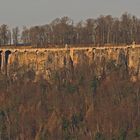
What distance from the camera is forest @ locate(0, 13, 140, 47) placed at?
4522cm

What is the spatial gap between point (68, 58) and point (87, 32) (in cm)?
510

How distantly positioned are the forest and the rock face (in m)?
1.38

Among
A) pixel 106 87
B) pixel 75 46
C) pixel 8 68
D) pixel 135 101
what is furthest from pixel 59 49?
pixel 135 101

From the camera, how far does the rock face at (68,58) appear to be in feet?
131

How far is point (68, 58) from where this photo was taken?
4250cm

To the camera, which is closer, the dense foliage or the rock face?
the dense foliage

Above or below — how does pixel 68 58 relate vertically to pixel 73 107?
above

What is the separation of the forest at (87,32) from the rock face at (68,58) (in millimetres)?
1383

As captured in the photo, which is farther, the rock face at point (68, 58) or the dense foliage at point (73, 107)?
the rock face at point (68, 58)

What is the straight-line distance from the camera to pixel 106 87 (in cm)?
3753

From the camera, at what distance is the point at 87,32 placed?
4709 centimetres

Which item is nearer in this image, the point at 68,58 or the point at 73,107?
the point at 73,107

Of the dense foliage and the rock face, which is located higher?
the rock face

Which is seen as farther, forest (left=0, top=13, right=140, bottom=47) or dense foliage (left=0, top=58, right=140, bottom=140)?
forest (left=0, top=13, right=140, bottom=47)
